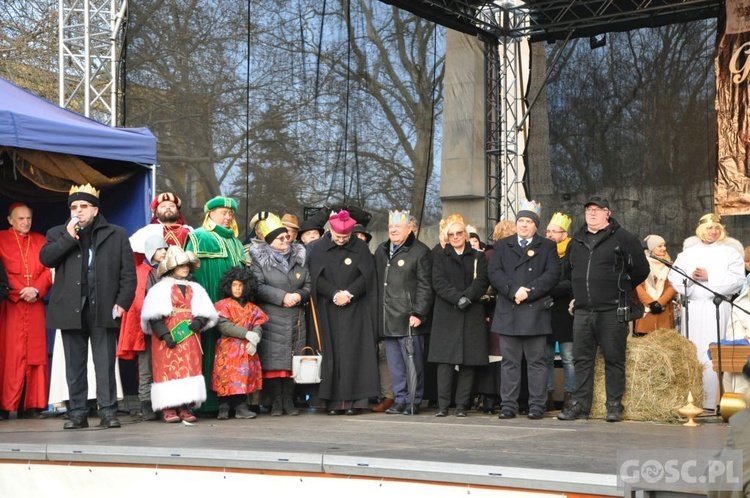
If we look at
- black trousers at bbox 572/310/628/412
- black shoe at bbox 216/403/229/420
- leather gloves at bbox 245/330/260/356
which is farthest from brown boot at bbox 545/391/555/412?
black shoe at bbox 216/403/229/420

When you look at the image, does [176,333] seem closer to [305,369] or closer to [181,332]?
[181,332]

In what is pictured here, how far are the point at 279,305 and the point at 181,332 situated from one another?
3.25ft

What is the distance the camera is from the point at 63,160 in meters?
8.42

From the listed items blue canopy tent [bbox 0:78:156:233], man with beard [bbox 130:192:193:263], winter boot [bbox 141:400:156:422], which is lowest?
winter boot [bbox 141:400:156:422]

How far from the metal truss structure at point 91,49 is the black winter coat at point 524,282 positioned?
15.4 ft

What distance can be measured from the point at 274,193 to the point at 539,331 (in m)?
6.20

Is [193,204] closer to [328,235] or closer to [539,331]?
[328,235]

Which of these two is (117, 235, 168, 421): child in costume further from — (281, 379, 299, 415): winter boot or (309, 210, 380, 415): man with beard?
(309, 210, 380, 415): man with beard

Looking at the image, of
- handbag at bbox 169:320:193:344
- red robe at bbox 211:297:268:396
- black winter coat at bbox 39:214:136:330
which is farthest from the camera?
red robe at bbox 211:297:268:396

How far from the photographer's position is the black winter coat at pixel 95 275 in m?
7.44

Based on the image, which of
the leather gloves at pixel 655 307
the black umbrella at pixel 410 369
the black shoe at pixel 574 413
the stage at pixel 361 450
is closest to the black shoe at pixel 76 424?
the stage at pixel 361 450

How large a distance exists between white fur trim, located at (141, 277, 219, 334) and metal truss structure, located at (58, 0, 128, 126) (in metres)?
3.64

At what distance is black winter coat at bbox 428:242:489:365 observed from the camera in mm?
8625

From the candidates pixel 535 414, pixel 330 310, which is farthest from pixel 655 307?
pixel 330 310
